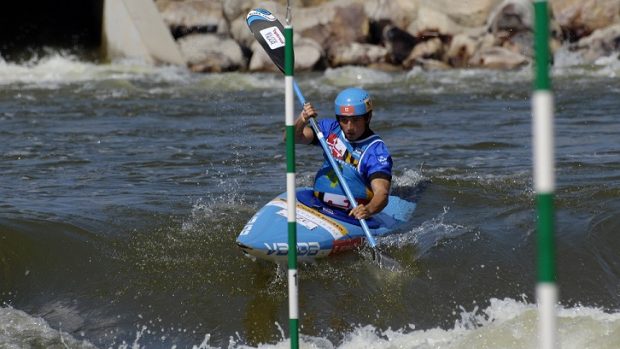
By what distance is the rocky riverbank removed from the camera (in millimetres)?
17031

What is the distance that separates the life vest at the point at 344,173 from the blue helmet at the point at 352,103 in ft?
0.88

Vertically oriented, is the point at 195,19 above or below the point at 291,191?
above

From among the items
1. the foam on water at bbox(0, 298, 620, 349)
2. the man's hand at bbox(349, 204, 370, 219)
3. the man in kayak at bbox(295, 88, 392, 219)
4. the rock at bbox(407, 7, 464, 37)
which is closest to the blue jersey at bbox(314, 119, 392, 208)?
the man in kayak at bbox(295, 88, 392, 219)

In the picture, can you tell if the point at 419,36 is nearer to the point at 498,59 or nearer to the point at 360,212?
the point at 498,59

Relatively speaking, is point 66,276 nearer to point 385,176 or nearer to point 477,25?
point 385,176

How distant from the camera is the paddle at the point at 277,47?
519 cm

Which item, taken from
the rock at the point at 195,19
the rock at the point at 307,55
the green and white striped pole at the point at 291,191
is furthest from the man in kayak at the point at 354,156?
the rock at the point at 195,19

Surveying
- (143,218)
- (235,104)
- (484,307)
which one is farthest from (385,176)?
(235,104)

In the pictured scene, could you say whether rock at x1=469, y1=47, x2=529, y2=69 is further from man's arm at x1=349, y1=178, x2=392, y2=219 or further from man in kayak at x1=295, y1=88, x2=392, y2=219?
man's arm at x1=349, y1=178, x2=392, y2=219

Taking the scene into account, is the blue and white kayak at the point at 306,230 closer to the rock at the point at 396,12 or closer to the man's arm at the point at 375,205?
the man's arm at the point at 375,205

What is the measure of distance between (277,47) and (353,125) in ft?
3.31

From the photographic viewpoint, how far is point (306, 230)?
5.78 metres

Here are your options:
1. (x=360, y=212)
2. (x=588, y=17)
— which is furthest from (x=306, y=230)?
(x=588, y=17)

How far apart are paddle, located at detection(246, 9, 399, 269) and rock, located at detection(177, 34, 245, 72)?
1174cm
